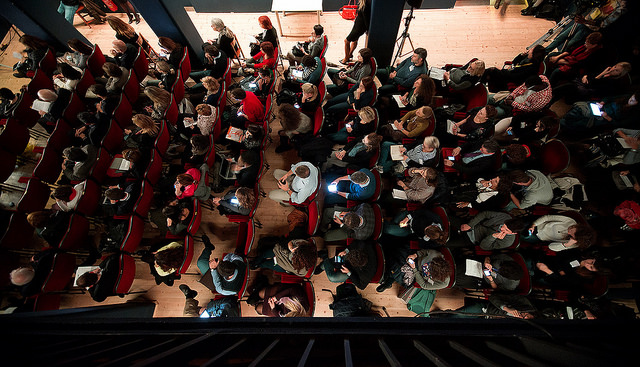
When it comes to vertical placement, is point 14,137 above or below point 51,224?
above

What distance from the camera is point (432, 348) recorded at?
1.63 metres

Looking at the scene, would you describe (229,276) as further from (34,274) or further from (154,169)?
(34,274)

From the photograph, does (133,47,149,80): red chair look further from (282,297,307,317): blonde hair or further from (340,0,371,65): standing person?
(282,297,307,317): blonde hair

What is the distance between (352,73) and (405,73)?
2.93ft

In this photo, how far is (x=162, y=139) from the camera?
383 cm

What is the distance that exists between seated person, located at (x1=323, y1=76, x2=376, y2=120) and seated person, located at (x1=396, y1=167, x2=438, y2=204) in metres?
A: 1.32

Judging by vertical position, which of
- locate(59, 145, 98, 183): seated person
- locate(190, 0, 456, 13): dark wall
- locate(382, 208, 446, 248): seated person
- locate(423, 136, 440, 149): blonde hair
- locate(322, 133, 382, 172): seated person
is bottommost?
locate(382, 208, 446, 248): seated person

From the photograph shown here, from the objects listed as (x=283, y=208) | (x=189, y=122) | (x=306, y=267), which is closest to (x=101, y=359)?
(x=306, y=267)

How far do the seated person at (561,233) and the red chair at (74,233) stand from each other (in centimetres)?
609

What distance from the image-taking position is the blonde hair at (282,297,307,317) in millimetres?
2832

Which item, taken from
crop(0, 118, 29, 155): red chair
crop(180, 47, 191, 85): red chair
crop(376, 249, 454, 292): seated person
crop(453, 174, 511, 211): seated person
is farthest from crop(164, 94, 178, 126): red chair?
crop(453, 174, 511, 211): seated person

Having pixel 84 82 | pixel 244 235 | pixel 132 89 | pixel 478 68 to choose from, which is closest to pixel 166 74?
pixel 132 89

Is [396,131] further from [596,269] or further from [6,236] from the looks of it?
[6,236]

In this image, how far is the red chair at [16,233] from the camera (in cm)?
335
